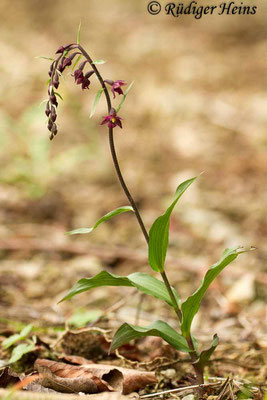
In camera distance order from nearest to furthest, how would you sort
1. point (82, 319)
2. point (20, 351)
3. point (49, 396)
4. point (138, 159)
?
point (49, 396), point (20, 351), point (82, 319), point (138, 159)

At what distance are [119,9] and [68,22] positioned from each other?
1.05 metres

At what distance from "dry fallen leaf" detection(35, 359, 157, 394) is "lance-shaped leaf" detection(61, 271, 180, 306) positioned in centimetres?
29

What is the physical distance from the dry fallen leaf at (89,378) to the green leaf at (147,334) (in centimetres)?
18

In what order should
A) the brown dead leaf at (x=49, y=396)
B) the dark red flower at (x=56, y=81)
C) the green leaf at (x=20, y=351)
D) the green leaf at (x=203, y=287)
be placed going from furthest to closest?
the green leaf at (x=20, y=351) < the green leaf at (x=203, y=287) < the dark red flower at (x=56, y=81) < the brown dead leaf at (x=49, y=396)

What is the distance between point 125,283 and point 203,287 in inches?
10.2

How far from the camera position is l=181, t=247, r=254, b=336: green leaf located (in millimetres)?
1738

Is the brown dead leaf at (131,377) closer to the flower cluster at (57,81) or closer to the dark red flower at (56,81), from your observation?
the flower cluster at (57,81)

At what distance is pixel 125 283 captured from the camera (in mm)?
1822

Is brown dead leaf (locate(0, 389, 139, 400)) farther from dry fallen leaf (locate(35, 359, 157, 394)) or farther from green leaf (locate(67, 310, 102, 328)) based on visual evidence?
green leaf (locate(67, 310, 102, 328))

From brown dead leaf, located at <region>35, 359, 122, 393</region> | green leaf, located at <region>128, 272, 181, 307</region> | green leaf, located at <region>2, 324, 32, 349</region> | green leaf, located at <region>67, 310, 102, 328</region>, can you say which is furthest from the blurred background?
green leaf, located at <region>128, 272, 181, 307</region>

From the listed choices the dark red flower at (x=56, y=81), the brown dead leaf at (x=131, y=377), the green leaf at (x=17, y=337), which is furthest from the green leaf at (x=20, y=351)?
the dark red flower at (x=56, y=81)

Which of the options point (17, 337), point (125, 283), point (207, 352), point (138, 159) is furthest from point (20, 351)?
point (138, 159)

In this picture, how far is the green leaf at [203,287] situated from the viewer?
5.70 feet

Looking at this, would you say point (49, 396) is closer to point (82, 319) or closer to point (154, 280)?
point (154, 280)
